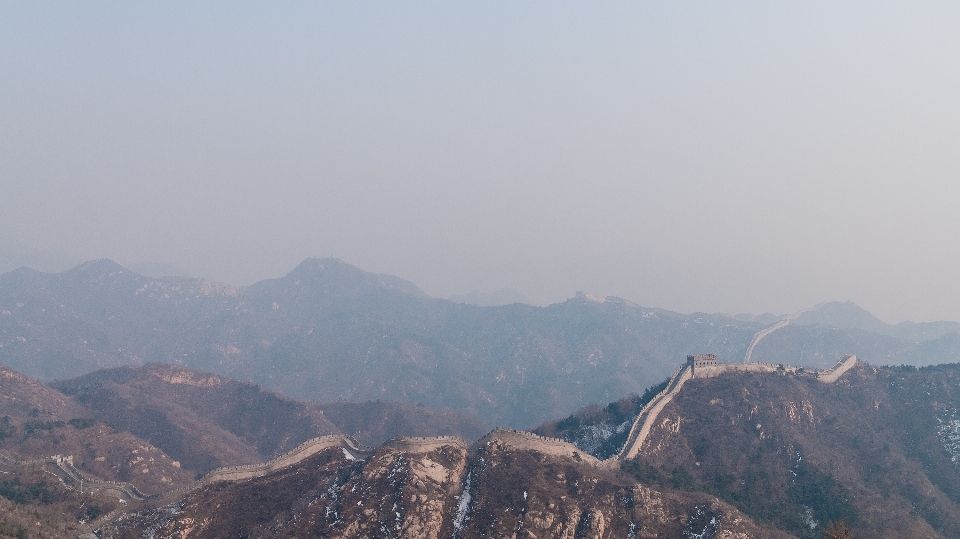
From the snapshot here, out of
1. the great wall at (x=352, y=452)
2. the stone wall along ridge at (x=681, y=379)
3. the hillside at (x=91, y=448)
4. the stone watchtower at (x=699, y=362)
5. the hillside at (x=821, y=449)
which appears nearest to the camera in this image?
the great wall at (x=352, y=452)

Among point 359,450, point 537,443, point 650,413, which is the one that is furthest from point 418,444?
point 650,413

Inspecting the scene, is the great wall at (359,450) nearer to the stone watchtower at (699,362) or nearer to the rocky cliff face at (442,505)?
the rocky cliff face at (442,505)

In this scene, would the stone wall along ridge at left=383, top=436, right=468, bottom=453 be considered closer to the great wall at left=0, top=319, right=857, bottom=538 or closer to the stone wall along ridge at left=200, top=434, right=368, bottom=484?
the great wall at left=0, top=319, right=857, bottom=538

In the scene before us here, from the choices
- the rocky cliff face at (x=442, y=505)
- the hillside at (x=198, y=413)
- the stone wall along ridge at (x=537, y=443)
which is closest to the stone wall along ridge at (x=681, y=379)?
the stone wall along ridge at (x=537, y=443)

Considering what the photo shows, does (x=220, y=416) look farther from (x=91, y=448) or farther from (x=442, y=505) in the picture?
(x=442, y=505)

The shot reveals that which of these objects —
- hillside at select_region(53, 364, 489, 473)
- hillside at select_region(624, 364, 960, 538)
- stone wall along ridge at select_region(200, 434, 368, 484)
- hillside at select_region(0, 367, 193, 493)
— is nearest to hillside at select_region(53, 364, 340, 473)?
hillside at select_region(53, 364, 489, 473)

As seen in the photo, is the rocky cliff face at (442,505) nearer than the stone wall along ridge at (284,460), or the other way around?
the rocky cliff face at (442,505)
